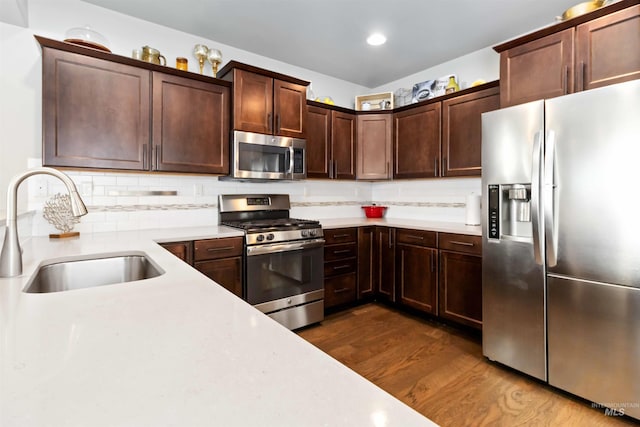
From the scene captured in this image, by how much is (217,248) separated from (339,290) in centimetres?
135

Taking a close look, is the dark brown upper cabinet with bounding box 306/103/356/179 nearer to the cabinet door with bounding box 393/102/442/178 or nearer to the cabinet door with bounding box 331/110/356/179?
the cabinet door with bounding box 331/110/356/179

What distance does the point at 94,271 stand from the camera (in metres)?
1.50

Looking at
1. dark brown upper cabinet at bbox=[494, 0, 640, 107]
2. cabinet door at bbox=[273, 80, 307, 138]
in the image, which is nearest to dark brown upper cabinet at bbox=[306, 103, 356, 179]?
cabinet door at bbox=[273, 80, 307, 138]

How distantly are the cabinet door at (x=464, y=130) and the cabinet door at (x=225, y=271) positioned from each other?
2.13m

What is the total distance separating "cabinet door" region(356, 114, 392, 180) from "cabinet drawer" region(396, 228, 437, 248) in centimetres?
75

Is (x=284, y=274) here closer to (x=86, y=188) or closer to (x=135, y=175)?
(x=135, y=175)

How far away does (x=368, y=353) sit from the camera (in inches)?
95.7

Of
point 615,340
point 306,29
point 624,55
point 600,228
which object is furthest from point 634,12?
point 306,29

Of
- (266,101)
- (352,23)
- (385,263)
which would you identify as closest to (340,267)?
(385,263)

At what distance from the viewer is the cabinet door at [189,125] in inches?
95.5

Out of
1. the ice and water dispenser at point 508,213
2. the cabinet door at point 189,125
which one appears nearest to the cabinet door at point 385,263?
the ice and water dispenser at point 508,213

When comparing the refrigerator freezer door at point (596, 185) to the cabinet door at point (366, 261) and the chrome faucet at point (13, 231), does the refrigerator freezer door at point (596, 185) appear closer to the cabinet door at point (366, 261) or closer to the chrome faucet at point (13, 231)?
the cabinet door at point (366, 261)

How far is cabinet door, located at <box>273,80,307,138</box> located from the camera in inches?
116

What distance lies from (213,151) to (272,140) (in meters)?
0.53
